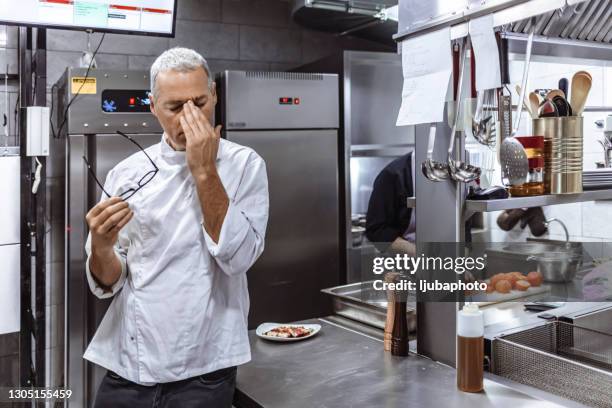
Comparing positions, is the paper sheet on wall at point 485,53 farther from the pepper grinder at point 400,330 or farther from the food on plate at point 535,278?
the food on plate at point 535,278

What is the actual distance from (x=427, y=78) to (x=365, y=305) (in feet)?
2.54

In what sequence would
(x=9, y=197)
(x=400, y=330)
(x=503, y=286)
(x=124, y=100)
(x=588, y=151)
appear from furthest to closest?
(x=588, y=151), (x=124, y=100), (x=9, y=197), (x=503, y=286), (x=400, y=330)

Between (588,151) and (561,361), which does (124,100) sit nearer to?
(561,361)

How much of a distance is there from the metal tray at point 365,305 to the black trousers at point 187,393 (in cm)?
56

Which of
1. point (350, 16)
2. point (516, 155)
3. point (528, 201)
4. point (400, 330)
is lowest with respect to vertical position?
point (400, 330)

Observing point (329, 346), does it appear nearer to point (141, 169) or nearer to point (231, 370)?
point (231, 370)

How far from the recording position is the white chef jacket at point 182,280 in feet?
4.86

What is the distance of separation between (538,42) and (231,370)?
3.82ft

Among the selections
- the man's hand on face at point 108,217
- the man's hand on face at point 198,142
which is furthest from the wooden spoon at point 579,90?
the man's hand on face at point 108,217

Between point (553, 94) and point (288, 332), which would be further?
point (288, 332)

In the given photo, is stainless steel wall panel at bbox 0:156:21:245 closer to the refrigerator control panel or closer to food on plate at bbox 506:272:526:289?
the refrigerator control panel

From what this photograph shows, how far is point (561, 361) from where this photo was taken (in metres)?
1.42

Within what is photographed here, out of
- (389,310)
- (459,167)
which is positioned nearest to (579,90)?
(459,167)

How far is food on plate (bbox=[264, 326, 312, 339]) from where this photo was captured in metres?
1.82
